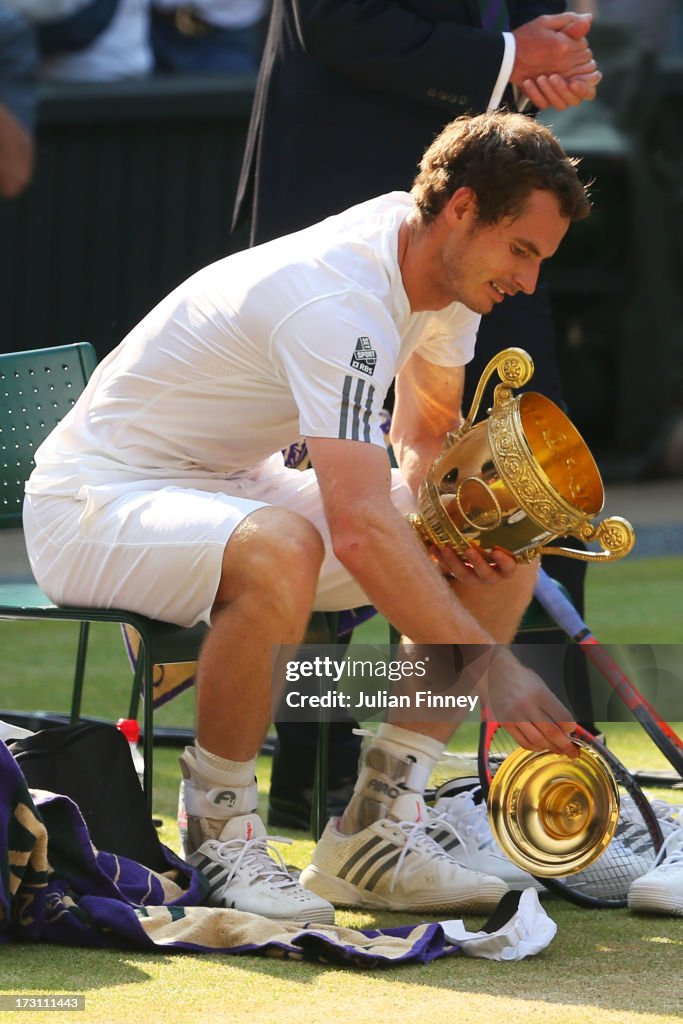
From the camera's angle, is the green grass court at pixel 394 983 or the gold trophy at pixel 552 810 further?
the gold trophy at pixel 552 810

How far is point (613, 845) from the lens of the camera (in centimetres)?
309

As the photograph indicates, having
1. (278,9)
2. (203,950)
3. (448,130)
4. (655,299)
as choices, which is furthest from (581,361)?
(203,950)

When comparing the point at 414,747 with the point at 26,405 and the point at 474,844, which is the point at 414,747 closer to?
the point at 474,844

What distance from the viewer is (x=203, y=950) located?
2602mm

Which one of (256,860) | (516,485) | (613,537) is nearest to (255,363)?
(516,485)

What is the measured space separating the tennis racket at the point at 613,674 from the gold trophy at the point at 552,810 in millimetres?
632

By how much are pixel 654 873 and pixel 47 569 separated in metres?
1.13

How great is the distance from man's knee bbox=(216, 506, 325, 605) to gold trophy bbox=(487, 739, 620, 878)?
43cm

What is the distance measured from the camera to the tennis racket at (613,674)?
334cm

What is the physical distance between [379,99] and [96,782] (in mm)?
1633

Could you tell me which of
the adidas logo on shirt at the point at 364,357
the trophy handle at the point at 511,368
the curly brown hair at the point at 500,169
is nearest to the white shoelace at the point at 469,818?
the trophy handle at the point at 511,368

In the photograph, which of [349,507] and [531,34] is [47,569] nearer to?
[349,507]

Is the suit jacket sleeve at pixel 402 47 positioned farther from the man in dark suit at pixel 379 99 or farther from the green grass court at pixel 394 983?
the green grass court at pixel 394 983

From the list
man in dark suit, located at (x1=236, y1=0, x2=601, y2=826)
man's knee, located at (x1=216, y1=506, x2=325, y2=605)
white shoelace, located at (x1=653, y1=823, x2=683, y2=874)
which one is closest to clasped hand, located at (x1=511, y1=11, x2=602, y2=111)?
man in dark suit, located at (x1=236, y1=0, x2=601, y2=826)
